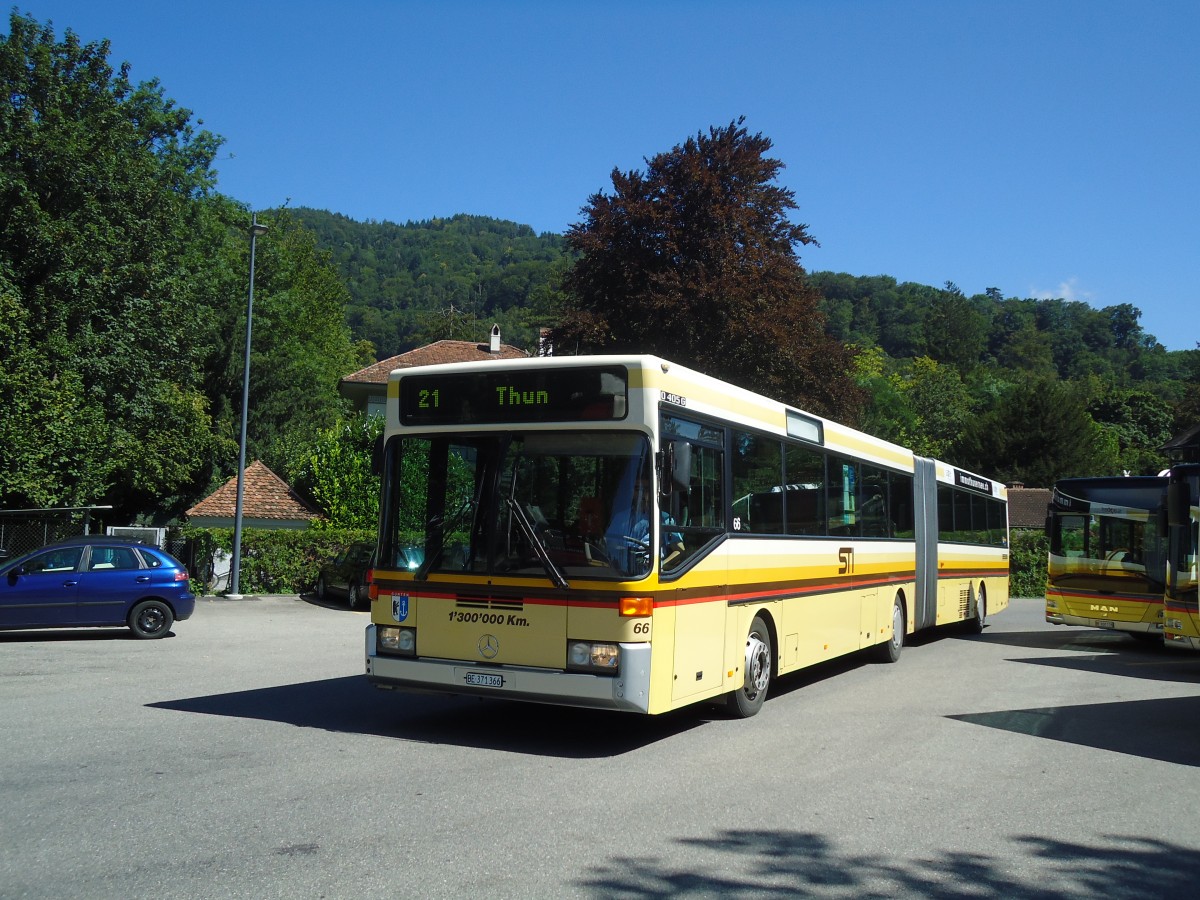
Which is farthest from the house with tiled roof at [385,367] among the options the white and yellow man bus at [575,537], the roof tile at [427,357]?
the white and yellow man bus at [575,537]

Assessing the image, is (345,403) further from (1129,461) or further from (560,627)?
(1129,461)

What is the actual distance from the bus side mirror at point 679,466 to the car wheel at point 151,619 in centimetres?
1203

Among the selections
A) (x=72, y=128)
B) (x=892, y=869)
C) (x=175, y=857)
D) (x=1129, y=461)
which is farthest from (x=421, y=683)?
(x=1129, y=461)

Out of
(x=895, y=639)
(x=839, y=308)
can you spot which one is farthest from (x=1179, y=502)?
(x=839, y=308)

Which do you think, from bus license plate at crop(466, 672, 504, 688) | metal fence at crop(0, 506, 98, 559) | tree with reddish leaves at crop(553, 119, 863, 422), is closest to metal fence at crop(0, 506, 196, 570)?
metal fence at crop(0, 506, 98, 559)

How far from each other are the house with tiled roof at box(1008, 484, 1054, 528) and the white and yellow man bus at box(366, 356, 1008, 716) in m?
50.6

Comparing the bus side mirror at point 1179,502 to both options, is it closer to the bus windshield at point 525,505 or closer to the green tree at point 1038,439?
the bus windshield at point 525,505

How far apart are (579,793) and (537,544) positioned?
2.09 metres

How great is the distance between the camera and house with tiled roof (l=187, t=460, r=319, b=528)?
3706 centimetres

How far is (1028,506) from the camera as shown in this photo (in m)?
59.5

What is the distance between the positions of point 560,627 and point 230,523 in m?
30.9

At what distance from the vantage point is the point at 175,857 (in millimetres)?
5594

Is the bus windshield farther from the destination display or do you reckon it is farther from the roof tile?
the roof tile

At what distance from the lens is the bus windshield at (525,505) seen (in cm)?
847
